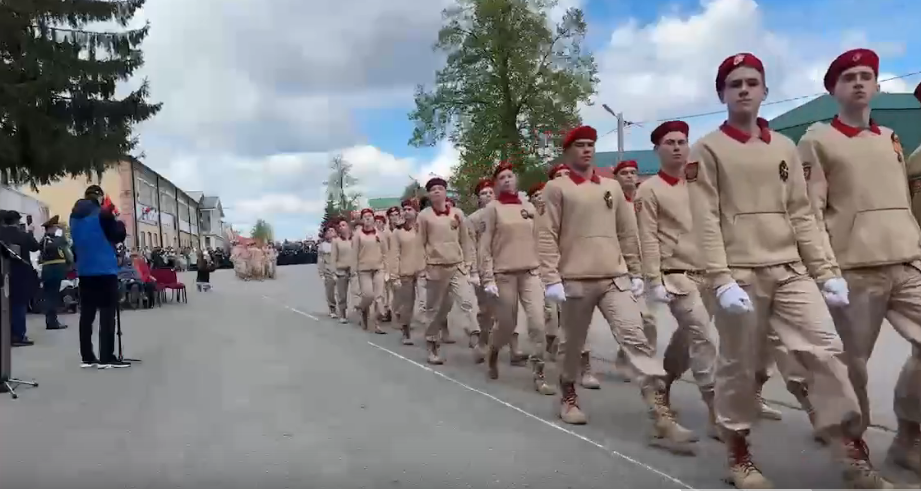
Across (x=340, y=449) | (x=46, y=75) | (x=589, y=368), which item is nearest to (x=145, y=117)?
(x=46, y=75)

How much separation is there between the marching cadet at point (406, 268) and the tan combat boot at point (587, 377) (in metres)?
4.31

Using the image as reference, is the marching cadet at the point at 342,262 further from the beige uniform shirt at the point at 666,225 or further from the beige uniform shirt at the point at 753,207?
the beige uniform shirt at the point at 753,207

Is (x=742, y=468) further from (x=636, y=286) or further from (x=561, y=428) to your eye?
(x=636, y=286)

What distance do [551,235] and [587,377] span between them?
2.29 meters

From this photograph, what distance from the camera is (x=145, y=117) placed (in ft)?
83.3

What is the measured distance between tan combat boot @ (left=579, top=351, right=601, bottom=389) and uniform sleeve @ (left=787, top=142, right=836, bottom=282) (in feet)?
12.8

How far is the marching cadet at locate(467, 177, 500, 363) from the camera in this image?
33.8 ft

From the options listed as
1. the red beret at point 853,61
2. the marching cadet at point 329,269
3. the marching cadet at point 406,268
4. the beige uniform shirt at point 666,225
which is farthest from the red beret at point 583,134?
the marching cadet at point 329,269

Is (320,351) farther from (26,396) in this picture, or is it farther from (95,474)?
(95,474)

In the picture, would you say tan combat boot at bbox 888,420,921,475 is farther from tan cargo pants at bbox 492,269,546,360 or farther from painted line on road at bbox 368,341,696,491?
tan cargo pants at bbox 492,269,546,360

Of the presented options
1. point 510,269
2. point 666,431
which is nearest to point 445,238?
point 510,269

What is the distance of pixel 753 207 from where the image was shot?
5.00 meters

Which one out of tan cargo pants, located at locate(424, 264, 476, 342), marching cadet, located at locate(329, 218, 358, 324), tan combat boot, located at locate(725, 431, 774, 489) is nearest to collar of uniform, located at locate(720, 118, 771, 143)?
tan combat boot, located at locate(725, 431, 774, 489)

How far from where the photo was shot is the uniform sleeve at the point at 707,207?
193 inches
